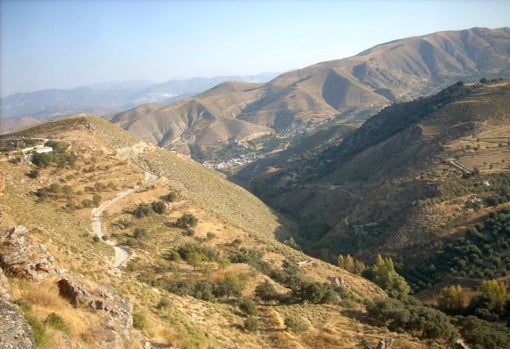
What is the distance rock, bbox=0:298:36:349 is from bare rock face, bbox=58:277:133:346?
2.71m

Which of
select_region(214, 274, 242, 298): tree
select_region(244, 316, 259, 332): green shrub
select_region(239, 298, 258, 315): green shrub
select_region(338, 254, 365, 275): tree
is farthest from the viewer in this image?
select_region(338, 254, 365, 275): tree

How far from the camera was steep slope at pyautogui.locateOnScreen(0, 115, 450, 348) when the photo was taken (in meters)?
13.7

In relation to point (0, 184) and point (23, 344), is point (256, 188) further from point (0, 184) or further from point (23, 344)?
point (23, 344)

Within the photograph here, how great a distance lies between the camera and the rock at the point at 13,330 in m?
9.62

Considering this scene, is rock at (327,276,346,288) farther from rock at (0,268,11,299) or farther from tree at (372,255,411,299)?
rock at (0,268,11,299)

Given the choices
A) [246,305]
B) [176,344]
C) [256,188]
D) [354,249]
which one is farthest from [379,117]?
[176,344]

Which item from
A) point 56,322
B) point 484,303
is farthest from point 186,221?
point 56,322

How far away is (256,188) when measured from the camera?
365ft

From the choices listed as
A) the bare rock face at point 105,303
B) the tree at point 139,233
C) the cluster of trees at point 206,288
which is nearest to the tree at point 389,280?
the cluster of trees at point 206,288

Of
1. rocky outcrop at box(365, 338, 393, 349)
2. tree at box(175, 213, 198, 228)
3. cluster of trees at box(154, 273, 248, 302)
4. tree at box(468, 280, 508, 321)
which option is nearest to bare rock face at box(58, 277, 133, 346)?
cluster of trees at box(154, 273, 248, 302)

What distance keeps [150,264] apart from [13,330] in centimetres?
2506

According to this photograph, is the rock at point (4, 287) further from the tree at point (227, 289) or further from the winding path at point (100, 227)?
the winding path at point (100, 227)

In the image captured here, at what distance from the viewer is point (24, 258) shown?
46.3 ft

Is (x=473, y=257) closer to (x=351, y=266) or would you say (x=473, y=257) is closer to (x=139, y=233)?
(x=351, y=266)
